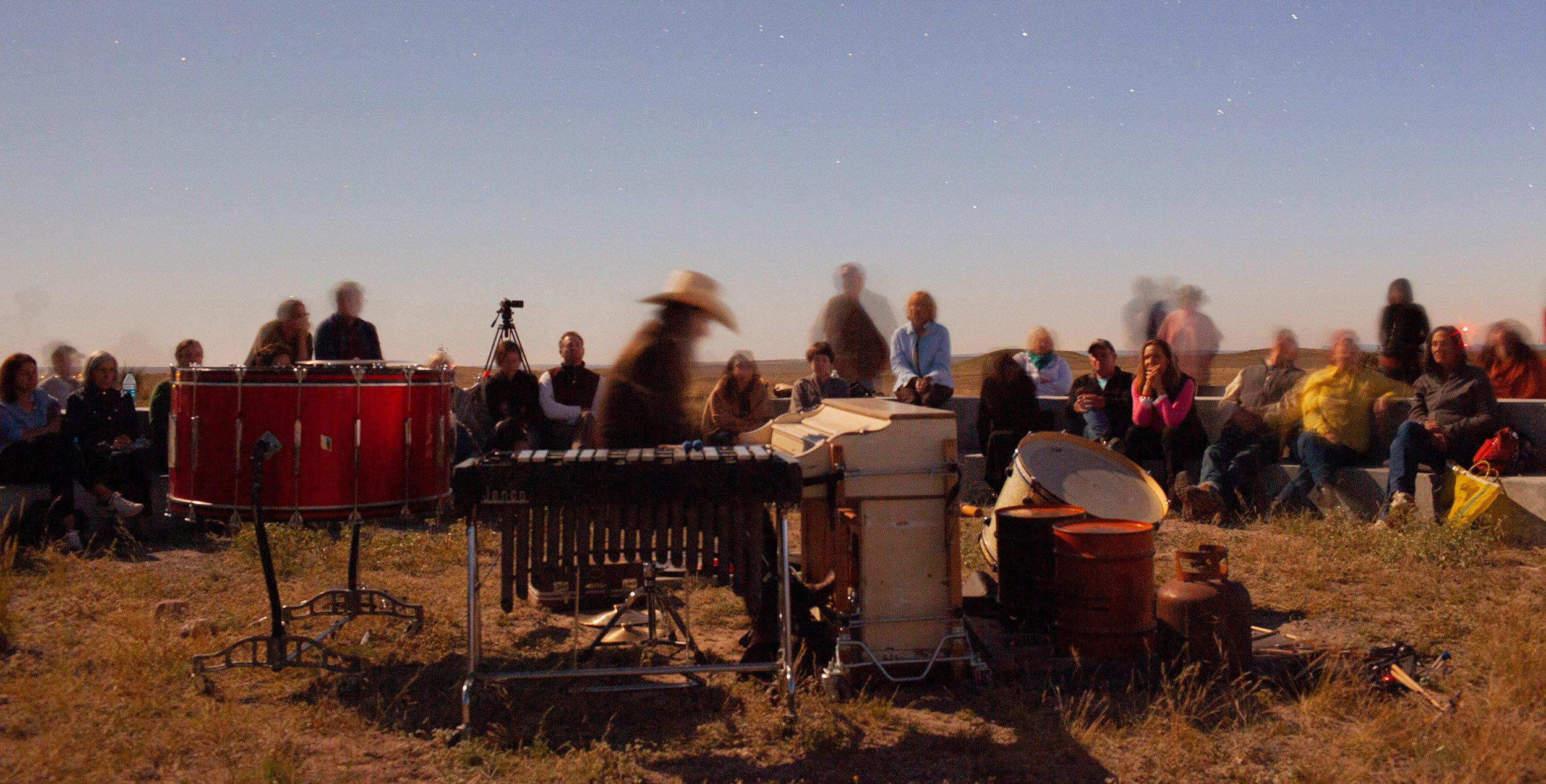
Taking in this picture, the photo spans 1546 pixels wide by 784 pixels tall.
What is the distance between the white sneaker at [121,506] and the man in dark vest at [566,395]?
10.5 ft

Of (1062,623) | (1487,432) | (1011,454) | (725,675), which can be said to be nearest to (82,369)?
(725,675)

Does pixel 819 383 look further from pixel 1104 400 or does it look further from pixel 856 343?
pixel 1104 400

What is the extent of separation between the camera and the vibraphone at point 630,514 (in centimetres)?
450

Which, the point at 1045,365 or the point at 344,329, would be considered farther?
the point at 1045,365

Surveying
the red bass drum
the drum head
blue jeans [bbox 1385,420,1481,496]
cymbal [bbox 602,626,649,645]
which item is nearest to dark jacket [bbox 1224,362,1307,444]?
blue jeans [bbox 1385,420,1481,496]

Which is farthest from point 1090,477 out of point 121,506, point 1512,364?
point 121,506

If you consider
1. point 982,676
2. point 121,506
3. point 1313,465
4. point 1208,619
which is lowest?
point 982,676

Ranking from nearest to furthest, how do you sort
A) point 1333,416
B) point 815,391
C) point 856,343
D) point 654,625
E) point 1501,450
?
point 654,625, point 1501,450, point 1333,416, point 815,391, point 856,343

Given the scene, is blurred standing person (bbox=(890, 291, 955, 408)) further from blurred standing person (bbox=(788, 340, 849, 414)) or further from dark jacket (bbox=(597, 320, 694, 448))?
dark jacket (bbox=(597, 320, 694, 448))

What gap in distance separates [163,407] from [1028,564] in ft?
25.2

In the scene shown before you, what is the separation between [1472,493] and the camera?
8.02 m

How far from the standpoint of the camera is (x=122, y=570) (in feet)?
25.5

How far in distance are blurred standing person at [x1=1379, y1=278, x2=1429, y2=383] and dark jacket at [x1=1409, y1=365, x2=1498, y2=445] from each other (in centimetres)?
171

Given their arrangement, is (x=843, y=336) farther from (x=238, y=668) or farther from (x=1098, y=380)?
(x=238, y=668)
